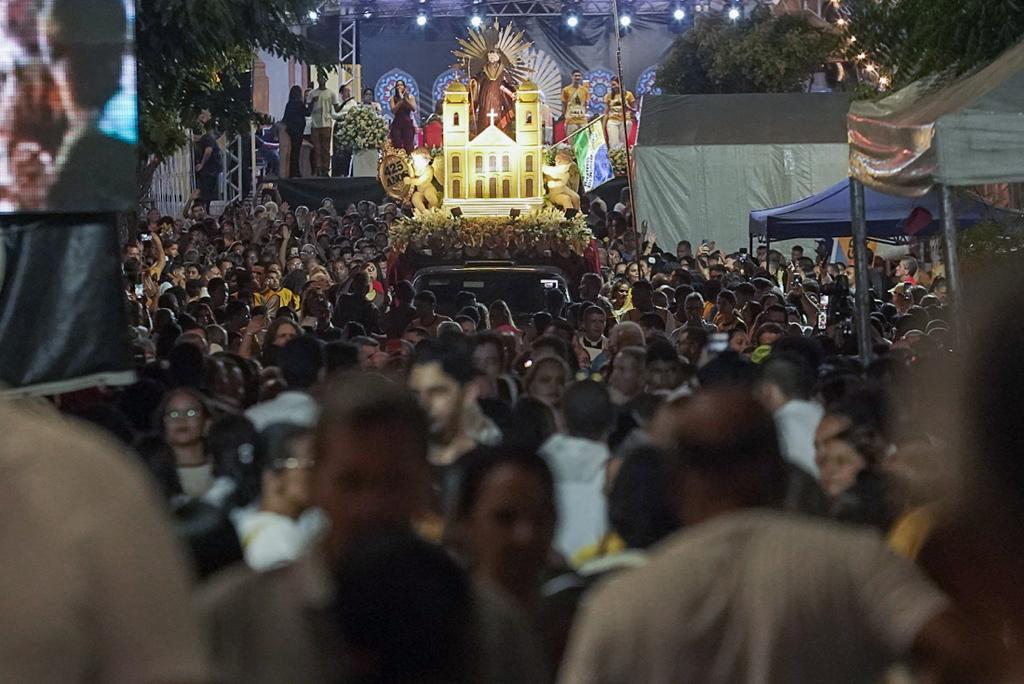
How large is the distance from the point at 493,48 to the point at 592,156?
13.3 metres

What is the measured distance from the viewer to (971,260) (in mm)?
10781

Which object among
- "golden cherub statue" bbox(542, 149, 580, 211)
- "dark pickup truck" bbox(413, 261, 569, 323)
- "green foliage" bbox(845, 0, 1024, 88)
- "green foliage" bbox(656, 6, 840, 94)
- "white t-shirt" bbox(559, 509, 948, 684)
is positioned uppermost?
"green foliage" bbox(656, 6, 840, 94)

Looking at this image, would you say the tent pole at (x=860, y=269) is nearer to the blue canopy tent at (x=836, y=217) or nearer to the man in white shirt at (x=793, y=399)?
the man in white shirt at (x=793, y=399)

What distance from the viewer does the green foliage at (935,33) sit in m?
11.4

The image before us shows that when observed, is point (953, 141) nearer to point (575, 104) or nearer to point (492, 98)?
point (492, 98)

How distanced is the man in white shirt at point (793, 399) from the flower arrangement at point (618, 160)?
2693 centimetres

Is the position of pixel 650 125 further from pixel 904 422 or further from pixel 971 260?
pixel 904 422

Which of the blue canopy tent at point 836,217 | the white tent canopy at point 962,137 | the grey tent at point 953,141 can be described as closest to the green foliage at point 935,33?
the grey tent at point 953,141

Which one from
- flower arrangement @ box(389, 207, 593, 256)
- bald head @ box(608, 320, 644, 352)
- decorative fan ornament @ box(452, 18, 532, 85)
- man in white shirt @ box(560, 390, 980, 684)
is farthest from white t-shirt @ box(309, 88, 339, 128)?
man in white shirt @ box(560, 390, 980, 684)

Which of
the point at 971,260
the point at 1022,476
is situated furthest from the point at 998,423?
the point at 971,260

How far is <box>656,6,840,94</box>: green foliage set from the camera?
37.4m

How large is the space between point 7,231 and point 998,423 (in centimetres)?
608

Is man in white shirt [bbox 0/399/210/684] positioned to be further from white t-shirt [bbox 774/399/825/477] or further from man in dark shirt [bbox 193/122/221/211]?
man in dark shirt [bbox 193/122/221/211]

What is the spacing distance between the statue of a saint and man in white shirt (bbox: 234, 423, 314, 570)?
1854cm
